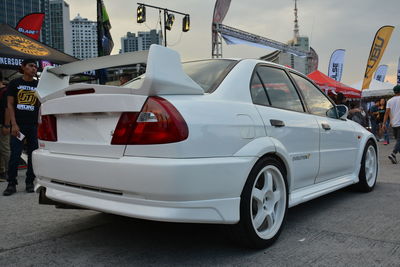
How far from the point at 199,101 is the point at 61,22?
16.4m

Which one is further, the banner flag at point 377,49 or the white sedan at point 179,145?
the banner flag at point 377,49

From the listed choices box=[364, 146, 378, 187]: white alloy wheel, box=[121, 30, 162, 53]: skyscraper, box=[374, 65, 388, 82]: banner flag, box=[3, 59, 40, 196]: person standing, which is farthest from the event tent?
box=[374, 65, 388, 82]: banner flag

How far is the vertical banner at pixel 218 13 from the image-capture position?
1970cm

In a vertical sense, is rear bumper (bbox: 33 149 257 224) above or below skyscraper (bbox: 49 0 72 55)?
below

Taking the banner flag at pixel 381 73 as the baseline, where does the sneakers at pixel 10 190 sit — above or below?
below

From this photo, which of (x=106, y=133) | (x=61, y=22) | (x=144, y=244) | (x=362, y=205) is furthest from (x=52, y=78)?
(x=61, y=22)

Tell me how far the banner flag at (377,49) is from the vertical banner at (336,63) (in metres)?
2.85

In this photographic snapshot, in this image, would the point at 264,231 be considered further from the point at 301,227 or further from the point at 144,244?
the point at 144,244

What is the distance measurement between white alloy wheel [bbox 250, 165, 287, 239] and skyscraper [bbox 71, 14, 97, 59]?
13161mm

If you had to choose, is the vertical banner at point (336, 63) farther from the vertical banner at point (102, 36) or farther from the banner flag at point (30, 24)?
the banner flag at point (30, 24)

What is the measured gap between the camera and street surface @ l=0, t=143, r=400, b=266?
94.2 inches

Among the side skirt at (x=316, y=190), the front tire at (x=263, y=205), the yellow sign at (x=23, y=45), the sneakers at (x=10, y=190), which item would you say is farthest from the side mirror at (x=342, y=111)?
the yellow sign at (x=23, y=45)

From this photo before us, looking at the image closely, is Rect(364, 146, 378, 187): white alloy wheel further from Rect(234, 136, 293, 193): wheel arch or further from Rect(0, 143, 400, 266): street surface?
Rect(234, 136, 293, 193): wheel arch

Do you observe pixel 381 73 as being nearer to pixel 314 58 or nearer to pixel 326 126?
pixel 314 58
